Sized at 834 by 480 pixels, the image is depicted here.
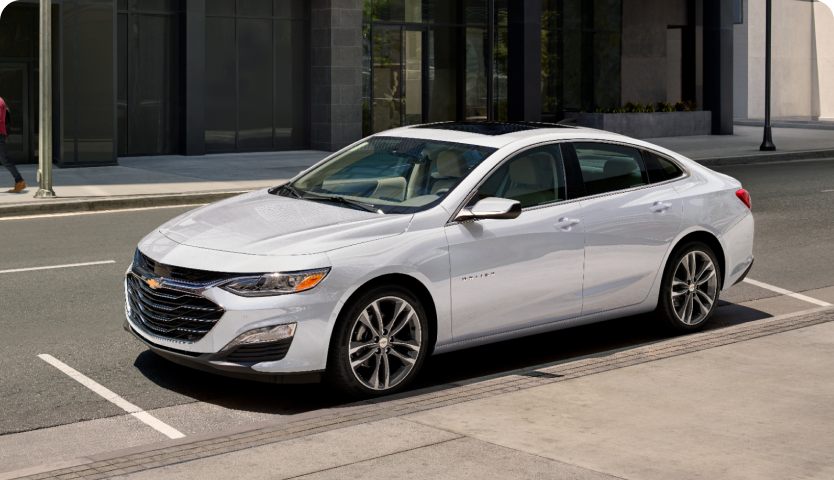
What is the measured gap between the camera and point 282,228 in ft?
21.9

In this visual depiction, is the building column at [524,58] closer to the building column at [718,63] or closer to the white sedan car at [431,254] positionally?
the building column at [718,63]

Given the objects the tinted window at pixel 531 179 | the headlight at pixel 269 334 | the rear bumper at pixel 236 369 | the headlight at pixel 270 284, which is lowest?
the rear bumper at pixel 236 369

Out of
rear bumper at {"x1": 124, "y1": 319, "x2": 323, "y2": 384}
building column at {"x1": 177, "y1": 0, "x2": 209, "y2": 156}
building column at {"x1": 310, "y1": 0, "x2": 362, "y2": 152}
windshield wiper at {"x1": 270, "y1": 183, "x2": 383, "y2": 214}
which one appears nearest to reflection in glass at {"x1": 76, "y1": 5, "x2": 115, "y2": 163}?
building column at {"x1": 177, "y1": 0, "x2": 209, "y2": 156}

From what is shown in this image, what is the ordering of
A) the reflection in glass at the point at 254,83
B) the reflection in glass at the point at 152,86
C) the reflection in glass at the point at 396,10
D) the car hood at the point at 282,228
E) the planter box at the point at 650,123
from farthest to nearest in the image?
the planter box at the point at 650,123 → the reflection in glass at the point at 396,10 → the reflection in glass at the point at 254,83 → the reflection in glass at the point at 152,86 → the car hood at the point at 282,228

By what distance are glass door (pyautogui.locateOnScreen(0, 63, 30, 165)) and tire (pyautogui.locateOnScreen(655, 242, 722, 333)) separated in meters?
18.0

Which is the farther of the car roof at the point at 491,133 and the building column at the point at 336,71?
the building column at the point at 336,71

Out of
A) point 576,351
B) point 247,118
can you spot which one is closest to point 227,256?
point 576,351

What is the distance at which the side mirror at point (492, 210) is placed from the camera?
6898 mm

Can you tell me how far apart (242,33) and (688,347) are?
67.9 ft

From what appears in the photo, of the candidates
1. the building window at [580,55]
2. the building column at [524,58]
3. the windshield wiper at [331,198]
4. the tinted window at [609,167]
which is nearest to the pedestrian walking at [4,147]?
the windshield wiper at [331,198]

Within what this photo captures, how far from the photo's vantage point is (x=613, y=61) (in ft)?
115

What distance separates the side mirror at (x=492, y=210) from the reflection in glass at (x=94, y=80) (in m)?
16.7

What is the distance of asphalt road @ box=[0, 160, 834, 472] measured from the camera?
21.7ft

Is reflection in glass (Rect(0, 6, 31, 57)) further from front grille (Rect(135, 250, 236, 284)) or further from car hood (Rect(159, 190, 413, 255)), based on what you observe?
front grille (Rect(135, 250, 236, 284))
